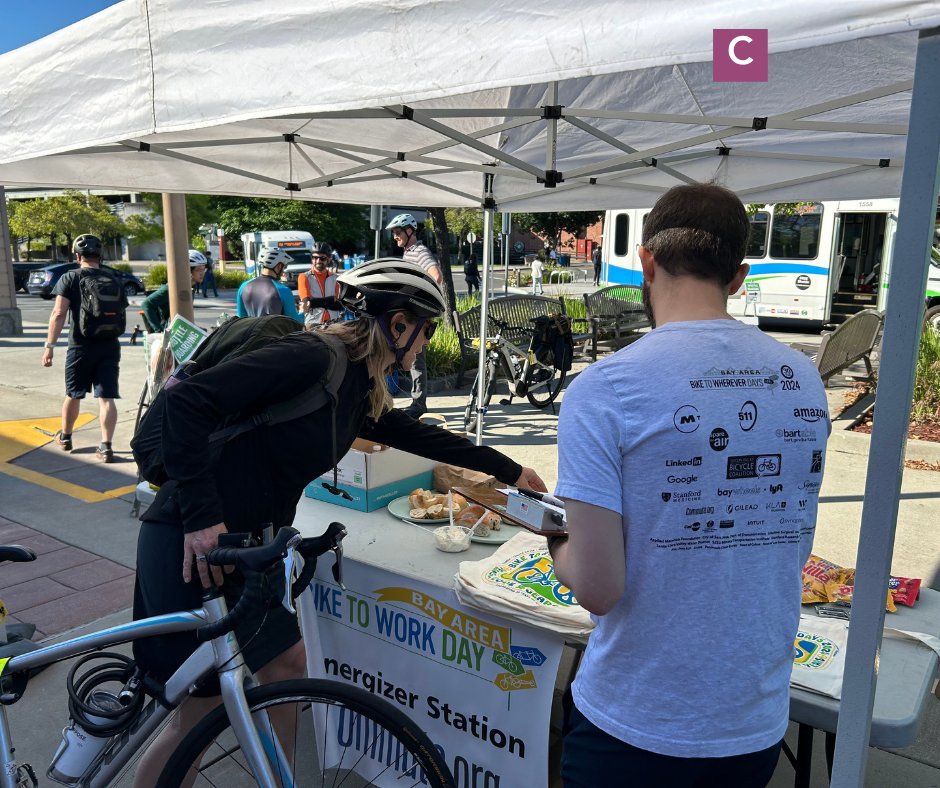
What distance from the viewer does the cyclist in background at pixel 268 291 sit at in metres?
7.47

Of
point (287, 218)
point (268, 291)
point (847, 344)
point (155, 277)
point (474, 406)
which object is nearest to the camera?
point (268, 291)

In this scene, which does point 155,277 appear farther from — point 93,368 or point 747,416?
point 747,416

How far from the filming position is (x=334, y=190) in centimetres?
537

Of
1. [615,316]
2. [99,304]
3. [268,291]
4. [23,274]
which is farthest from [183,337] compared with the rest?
[23,274]

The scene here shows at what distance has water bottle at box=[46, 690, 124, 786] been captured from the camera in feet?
6.73

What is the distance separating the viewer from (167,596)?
200cm

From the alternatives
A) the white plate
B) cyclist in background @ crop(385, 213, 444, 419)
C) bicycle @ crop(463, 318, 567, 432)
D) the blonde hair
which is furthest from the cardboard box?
bicycle @ crop(463, 318, 567, 432)

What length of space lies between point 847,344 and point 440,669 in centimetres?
775

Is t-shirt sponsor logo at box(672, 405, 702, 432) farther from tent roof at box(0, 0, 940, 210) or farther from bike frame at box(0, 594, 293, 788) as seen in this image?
bike frame at box(0, 594, 293, 788)

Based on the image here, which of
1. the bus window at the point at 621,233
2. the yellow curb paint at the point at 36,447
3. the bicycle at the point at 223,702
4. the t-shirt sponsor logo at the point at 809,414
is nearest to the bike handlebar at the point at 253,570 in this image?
the bicycle at the point at 223,702

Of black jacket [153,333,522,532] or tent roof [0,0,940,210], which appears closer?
tent roof [0,0,940,210]

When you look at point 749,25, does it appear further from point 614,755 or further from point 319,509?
point 319,509

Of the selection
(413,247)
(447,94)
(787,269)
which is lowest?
(787,269)

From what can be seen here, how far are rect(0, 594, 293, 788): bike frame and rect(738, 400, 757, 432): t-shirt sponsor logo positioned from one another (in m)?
1.36
